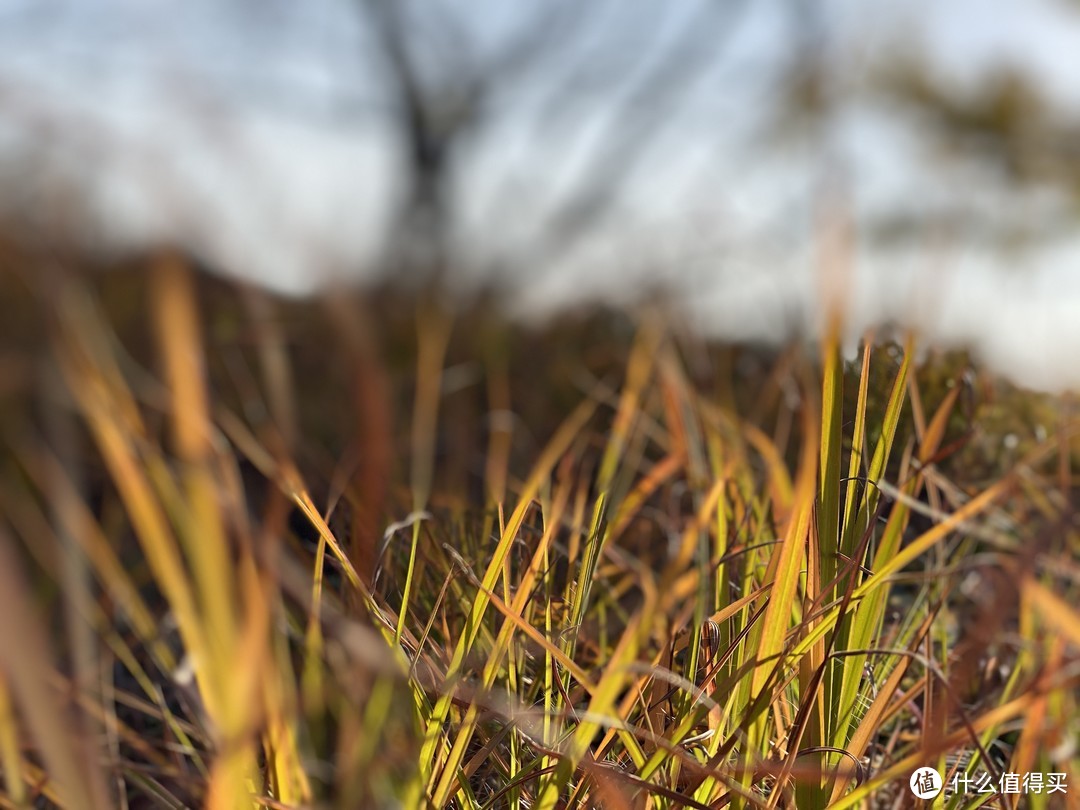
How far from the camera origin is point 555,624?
25.5 inches

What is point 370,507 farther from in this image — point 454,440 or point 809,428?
point 454,440

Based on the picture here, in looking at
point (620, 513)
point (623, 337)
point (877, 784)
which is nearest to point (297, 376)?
point (623, 337)

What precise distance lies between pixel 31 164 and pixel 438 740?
2.74 meters

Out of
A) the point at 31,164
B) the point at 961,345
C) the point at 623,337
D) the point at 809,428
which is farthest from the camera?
the point at 31,164

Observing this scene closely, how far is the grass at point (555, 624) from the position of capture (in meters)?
0.35

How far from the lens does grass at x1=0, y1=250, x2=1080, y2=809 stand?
35cm

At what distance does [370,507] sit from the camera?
38 cm
